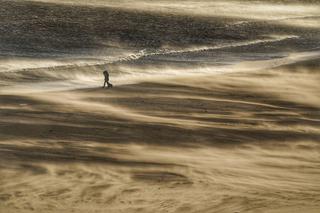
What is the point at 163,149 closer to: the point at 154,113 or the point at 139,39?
the point at 154,113

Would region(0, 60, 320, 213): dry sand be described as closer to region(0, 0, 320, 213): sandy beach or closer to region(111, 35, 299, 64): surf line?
region(0, 0, 320, 213): sandy beach

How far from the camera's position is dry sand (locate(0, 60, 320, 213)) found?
689 centimetres

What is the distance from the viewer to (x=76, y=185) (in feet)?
23.7

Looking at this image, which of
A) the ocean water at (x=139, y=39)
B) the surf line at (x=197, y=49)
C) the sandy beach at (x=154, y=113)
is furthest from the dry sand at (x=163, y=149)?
the surf line at (x=197, y=49)

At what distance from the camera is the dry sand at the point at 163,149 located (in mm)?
6895

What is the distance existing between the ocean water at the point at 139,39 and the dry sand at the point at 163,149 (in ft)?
6.55

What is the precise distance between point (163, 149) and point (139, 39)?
9.74 m

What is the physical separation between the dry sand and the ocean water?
78.6 inches

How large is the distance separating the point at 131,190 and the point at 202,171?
1.04 m

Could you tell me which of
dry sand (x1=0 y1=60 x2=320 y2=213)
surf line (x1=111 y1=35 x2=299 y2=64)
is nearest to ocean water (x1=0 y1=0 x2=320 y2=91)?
surf line (x1=111 y1=35 x2=299 y2=64)

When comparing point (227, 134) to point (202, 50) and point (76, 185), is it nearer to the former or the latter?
point (76, 185)

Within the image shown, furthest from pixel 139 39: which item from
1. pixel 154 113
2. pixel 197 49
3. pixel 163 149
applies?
pixel 163 149

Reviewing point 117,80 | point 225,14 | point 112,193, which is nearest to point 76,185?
point 112,193

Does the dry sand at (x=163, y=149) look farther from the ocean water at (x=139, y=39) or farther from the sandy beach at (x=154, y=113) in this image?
the ocean water at (x=139, y=39)
